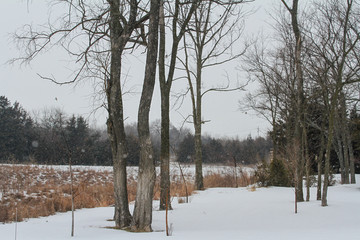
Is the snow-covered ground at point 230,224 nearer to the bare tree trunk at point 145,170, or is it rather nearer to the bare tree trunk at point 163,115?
the bare tree trunk at point 145,170

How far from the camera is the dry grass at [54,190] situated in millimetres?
8003

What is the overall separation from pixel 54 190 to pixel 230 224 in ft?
27.2

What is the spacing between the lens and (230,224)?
595 cm

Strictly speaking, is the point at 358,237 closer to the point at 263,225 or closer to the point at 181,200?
Answer: the point at 263,225

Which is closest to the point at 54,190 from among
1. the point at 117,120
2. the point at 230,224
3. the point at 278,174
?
the point at 117,120

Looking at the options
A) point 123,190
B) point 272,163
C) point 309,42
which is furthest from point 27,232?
point 272,163

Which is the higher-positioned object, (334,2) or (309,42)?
(334,2)

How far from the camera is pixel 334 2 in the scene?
7.55 m

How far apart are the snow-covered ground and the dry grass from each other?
0.71 meters

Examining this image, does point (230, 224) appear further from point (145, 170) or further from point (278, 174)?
point (278, 174)

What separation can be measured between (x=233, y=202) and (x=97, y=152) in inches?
915

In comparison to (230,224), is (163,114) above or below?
above

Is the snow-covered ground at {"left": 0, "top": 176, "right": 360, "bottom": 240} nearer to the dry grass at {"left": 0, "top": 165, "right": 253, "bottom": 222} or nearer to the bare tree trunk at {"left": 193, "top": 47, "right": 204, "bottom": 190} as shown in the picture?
the dry grass at {"left": 0, "top": 165, "right": 253, "bottom": 222}

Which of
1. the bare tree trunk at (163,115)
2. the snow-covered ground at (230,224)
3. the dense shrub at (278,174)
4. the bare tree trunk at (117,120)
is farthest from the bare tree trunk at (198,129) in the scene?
the bare tree trunk at (117,120)
